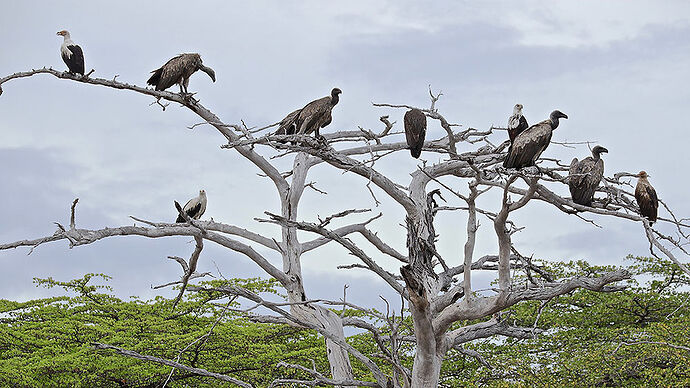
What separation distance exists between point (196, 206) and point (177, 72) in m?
1.65

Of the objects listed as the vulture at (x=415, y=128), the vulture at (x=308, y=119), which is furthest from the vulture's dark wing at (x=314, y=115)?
the vulture at (x=415, y=128)

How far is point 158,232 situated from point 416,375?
10.2ft

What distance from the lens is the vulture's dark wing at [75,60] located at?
9078 millimetres

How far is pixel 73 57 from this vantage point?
30.4 ft

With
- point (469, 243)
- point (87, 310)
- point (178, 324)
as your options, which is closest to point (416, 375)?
point (469, 243)

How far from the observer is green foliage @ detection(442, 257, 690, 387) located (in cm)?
1104

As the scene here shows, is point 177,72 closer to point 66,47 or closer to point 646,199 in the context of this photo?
point 66,47

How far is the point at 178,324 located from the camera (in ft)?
44.6

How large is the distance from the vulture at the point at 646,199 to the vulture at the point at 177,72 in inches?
193

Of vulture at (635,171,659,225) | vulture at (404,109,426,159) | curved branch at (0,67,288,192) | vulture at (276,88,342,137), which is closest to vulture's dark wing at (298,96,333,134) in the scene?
vulture at (276,88,342,137)

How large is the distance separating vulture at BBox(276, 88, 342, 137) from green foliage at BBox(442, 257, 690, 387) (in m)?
4.22

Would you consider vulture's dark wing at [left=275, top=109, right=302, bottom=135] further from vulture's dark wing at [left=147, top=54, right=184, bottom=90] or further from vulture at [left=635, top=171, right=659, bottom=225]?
vulture at [left=635, top=171, right=659, bottom=225]

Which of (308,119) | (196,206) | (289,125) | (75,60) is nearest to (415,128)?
→ (308,119)

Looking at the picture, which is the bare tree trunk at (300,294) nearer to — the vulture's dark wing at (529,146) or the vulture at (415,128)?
the vulture at (415,128)
